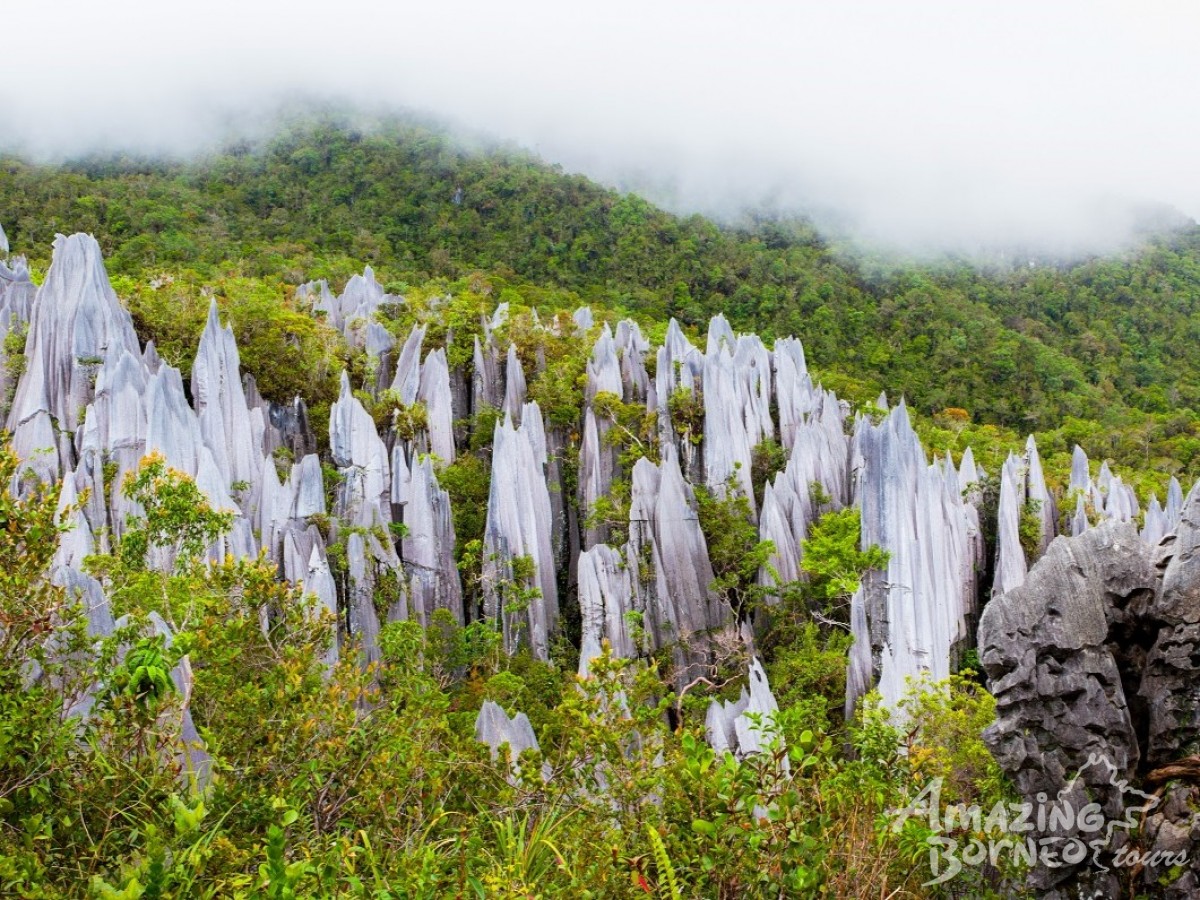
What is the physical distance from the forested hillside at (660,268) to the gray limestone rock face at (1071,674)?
103 feet

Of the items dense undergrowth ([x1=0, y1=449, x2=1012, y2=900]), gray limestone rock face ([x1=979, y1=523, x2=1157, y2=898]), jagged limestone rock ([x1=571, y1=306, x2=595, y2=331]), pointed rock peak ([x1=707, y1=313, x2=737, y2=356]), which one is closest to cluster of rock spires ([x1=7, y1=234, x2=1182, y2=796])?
pointed rock peak ([x1=707, y1=313, x2=737, y2=356])

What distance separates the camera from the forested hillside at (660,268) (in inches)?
1642

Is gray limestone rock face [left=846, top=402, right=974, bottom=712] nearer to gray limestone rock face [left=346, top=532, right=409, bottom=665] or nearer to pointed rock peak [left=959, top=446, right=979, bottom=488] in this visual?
pointed rock peak [left=959, top=446, right=979, bottom=488]

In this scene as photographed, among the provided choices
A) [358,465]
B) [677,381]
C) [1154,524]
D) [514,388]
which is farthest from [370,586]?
[1154,524]

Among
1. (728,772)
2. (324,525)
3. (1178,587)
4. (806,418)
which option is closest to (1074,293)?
(806,418)

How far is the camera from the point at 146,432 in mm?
20219

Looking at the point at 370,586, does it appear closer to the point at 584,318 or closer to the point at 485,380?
the point at 485,380

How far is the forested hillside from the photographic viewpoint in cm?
4172

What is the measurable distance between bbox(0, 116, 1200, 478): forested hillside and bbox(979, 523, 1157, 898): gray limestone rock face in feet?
103

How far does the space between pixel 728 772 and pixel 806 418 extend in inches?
1022

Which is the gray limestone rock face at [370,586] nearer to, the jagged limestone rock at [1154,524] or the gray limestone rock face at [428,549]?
the gray limestone rock face at [428,549]

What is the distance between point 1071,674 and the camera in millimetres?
5688

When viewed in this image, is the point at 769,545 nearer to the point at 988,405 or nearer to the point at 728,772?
the point at 728,772

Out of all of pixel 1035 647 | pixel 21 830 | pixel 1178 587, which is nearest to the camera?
pixel 21 830
